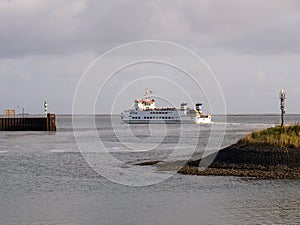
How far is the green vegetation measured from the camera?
1208 inches

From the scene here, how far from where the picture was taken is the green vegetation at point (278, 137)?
101ft

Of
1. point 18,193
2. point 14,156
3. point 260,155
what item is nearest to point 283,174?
point 260,155

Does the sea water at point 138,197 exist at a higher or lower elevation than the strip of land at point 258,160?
lower

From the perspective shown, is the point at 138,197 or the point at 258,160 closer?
the point at 138,197

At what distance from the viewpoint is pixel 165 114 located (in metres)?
142

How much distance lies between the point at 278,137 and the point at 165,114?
110337mm

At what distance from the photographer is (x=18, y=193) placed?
79.0 ft

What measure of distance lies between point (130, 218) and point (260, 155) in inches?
538

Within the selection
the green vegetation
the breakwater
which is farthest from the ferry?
the green vegetation

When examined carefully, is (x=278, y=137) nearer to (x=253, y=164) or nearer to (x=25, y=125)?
(x=253, y=164)

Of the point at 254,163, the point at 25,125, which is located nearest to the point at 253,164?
the point at 254,163


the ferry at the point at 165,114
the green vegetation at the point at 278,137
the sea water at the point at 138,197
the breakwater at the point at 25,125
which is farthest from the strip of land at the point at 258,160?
the ferry at the point at 165,114

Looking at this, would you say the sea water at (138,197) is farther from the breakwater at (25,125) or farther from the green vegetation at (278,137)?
the breakwater at (25,125)

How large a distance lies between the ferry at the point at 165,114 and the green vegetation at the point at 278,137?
103332 millimetres
